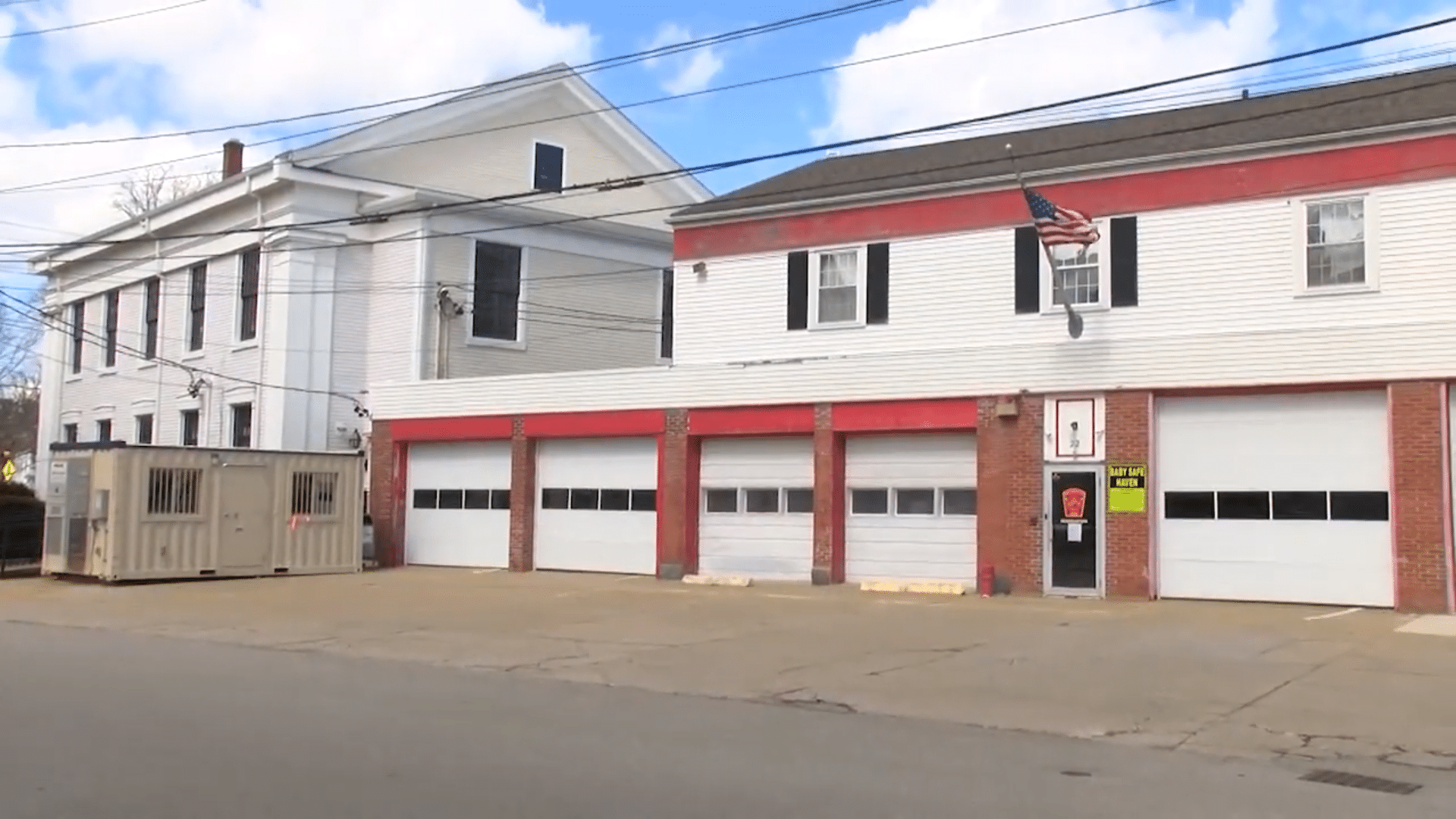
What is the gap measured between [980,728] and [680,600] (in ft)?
36.6

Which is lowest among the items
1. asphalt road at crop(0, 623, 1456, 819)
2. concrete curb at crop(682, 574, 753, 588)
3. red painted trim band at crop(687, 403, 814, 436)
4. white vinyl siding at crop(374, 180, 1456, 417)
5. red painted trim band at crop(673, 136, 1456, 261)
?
asphalt road at crop(0, 623, 1456, 819)

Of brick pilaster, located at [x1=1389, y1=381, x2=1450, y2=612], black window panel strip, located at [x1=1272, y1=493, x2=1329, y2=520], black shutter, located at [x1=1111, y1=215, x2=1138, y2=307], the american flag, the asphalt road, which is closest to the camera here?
the asphalt road

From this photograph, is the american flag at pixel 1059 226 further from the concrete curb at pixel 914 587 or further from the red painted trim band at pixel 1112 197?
the concrete curb at pixel 914 587

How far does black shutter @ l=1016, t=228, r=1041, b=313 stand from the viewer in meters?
22.8

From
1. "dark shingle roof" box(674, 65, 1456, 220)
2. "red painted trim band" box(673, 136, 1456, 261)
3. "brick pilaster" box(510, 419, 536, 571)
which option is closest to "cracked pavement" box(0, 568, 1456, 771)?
"brick pilaster" box(510, 419, 536, 571)

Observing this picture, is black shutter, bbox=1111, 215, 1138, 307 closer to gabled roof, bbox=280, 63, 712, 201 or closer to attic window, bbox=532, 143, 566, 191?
gabled roof, bbox=280, 63, 712, 201

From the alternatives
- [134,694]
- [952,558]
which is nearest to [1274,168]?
[952,558]

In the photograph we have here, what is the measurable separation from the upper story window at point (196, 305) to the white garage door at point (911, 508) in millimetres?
21286

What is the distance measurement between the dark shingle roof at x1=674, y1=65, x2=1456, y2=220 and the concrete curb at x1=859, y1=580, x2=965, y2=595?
700cm

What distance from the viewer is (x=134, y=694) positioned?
451 inches

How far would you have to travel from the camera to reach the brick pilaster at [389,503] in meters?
29.8

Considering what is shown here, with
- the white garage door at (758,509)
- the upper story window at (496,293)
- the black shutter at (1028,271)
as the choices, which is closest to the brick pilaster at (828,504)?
the white garage door at (758,509)

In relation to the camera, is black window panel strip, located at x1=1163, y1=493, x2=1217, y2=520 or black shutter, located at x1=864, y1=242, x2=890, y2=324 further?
black shutter, located at x1=864, y1=242, x2=890, y2=324

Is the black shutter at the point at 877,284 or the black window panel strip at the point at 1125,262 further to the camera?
the black shutter at the point at 877,284
